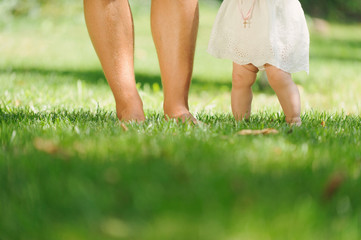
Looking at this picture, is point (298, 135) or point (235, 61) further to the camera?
point (235, 61)

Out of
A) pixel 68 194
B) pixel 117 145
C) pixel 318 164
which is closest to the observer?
pixel 68 194

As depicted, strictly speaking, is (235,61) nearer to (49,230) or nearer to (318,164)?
(318,164)

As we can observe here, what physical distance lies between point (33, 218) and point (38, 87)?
3.17 m

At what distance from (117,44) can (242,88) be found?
765 millimetres

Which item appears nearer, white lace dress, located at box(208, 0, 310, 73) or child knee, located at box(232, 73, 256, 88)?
white lace dress, located at box(208, 0, 310, 73)

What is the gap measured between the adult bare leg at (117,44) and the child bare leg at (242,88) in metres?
0.57

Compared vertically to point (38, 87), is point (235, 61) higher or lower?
higher

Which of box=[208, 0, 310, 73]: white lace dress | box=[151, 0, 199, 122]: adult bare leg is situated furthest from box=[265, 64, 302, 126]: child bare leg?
Result: box=[151, 0, 199, 122]: adult bare leg

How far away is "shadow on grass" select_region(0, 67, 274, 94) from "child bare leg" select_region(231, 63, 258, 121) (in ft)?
6.35

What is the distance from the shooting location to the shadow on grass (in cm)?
490

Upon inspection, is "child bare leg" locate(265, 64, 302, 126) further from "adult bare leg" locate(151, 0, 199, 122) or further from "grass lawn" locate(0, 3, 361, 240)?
"adult bare leg" locate(151, 0, 199, 122)

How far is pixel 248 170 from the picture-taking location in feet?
4.96

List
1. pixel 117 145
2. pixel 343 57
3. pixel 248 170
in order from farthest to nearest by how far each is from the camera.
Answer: pixel 343 57
pixel 117 145
pixel 248 170

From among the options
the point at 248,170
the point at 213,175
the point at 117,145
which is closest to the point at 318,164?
the point at 248,170
